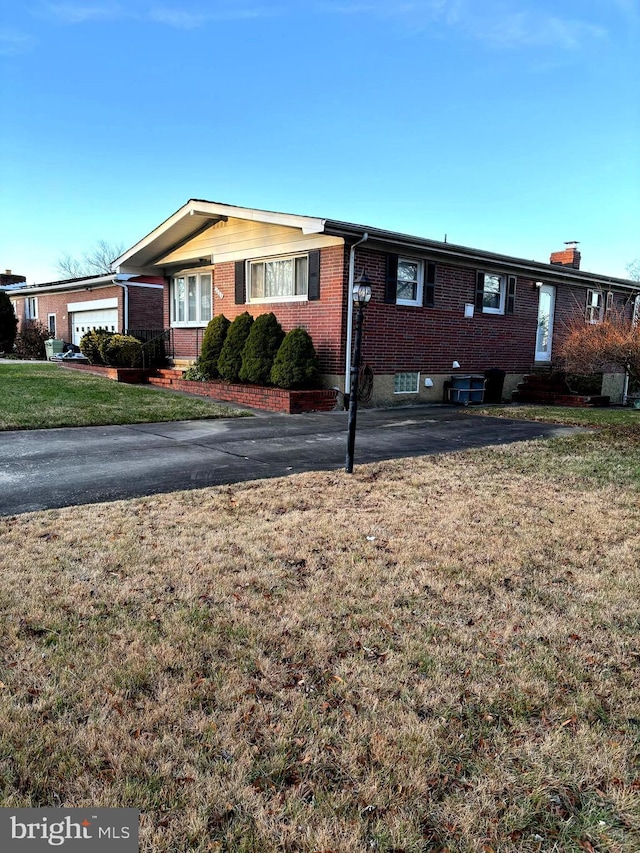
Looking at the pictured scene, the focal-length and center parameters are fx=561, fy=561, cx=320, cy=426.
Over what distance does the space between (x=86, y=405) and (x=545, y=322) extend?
486 inches

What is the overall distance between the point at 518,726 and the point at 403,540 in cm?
188

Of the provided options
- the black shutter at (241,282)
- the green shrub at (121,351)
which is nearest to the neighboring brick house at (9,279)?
the green shrub at (121,351)

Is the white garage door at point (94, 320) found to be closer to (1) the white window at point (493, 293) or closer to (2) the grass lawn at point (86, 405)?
(2) the grass lawn at point (86, 405)

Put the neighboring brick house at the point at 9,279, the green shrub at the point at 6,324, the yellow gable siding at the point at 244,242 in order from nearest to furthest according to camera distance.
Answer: the yellow gable siding at the point at 244,242 → the green shrub at the point at 6,324 → the neighboring brick house at the point at 9,279

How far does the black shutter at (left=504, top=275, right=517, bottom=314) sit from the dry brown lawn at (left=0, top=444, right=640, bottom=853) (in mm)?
11144

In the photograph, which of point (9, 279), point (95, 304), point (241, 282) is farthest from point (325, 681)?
point (9, 279)

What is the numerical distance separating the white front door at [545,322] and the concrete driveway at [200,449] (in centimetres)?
645

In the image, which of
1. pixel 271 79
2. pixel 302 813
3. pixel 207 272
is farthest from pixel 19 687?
pixel 271 79

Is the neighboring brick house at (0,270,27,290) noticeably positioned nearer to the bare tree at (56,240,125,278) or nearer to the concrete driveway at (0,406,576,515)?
the bare tree at (56,240,125,278)

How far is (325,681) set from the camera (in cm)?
232

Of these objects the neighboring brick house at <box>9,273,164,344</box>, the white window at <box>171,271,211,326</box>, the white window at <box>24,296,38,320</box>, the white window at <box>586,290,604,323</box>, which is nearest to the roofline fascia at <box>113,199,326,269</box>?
the white window at <box>171,271,211,326</box>

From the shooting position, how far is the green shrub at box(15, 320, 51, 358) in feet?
84.5

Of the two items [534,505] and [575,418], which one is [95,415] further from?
[575,418]

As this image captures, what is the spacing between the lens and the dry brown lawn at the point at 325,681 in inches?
66.6
